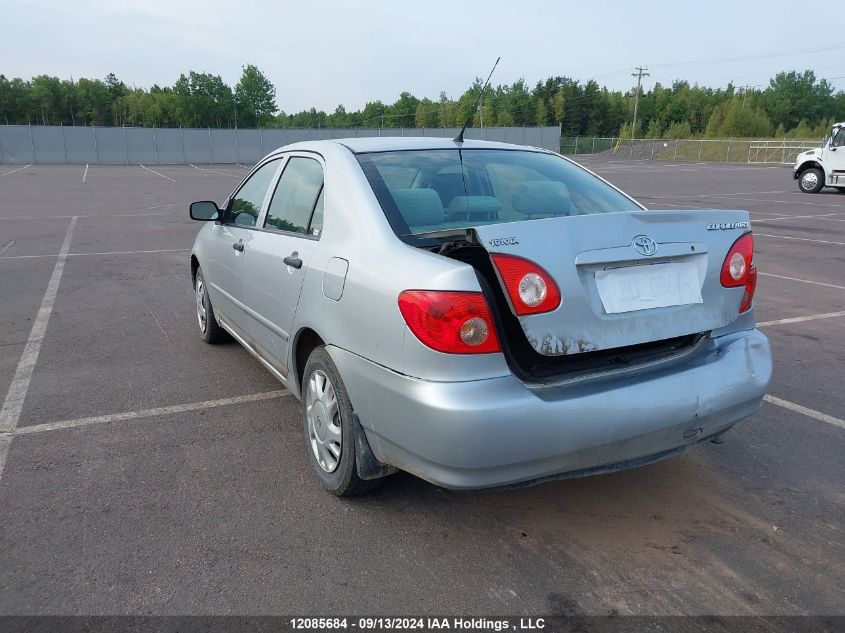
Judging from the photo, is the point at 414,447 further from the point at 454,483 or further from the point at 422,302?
the point at 422,302

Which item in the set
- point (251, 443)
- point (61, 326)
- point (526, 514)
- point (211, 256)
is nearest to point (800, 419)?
point (526, 514)

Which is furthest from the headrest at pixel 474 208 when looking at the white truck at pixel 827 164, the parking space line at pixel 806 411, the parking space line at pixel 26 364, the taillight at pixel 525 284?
the white truck at pixel 827 164

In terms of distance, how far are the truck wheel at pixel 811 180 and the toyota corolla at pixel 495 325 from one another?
22.3m

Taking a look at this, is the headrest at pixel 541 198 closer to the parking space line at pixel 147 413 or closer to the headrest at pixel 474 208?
the headrest at pixel 474 208

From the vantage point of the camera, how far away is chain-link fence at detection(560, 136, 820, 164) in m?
54.0

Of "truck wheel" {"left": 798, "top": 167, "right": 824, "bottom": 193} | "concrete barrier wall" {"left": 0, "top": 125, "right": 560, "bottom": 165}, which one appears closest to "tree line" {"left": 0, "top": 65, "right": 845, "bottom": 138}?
"concrete barrier wall" {"left": 0, "top": 125, "right": 560, "bottom": 165}

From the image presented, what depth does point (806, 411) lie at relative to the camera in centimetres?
420

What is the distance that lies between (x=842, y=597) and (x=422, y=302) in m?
1.87

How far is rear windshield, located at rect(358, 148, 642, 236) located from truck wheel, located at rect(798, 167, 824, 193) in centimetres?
2197

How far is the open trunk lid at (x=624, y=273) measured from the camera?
250 cm

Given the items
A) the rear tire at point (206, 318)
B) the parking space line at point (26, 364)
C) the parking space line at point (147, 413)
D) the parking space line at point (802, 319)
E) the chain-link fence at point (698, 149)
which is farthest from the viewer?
the chain-link fence at point (698, 149)

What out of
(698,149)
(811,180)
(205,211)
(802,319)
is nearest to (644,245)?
(205,211)

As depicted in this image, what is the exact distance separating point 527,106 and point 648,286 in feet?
353

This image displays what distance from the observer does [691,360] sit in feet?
9.42
